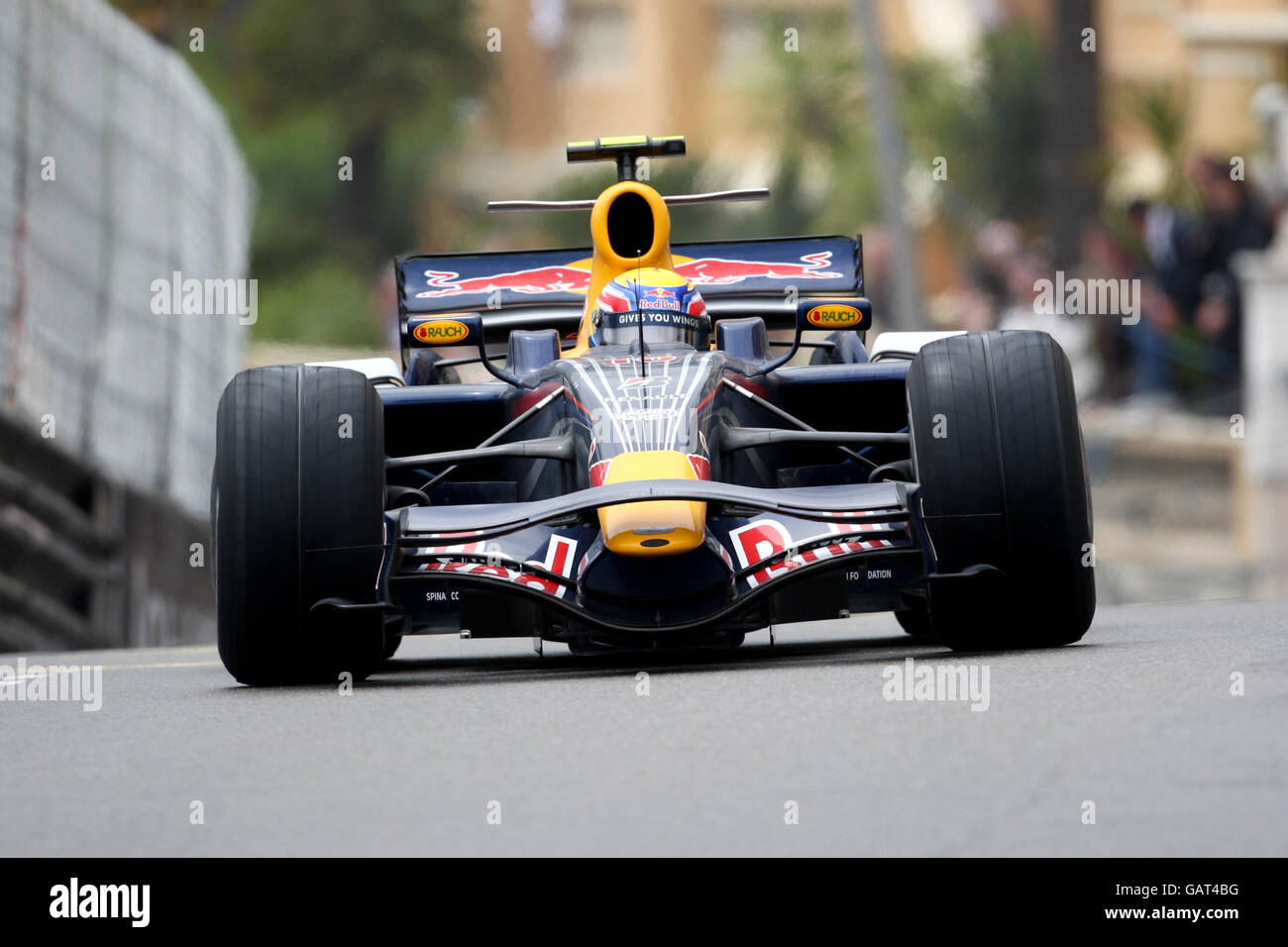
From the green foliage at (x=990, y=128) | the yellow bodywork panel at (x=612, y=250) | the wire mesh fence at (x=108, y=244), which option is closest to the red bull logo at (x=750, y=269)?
the yellow bodywork panel at (x=612, y=250)

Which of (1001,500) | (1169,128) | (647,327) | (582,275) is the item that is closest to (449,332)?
(647,327)

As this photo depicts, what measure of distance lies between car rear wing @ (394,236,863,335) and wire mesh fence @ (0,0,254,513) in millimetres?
2538

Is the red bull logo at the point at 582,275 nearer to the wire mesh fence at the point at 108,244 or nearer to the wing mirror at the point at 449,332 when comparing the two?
the wing mirror at the point at 449,332

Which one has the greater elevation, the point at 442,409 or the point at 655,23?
the point at 655,23

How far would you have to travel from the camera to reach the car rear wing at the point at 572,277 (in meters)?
10.7

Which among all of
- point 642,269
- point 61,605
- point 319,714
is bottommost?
point 319,714

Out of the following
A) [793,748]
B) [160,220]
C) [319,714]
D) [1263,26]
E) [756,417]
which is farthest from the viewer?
[1263,26]

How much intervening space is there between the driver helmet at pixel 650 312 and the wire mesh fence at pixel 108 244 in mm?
4280

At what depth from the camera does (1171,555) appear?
2203cm

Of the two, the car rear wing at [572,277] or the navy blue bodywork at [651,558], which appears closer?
the navy blue bodywork at [651,558]

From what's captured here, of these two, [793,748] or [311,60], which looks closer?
[793,748]
